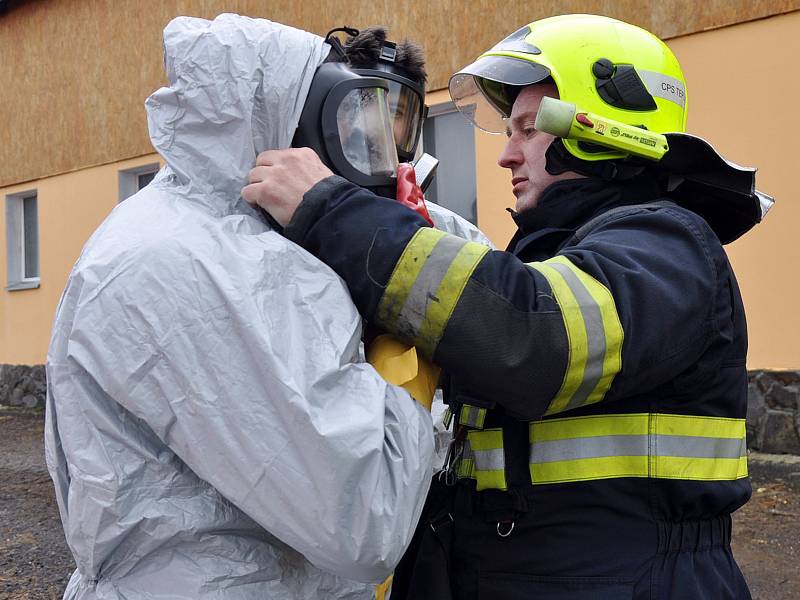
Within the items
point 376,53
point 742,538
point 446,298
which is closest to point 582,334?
point 446,298

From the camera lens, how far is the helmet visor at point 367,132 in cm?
189

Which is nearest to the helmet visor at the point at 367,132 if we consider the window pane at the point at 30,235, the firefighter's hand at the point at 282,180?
the firefighter's hand at the point at 282,180

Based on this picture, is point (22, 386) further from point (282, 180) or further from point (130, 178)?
point (282, 180)

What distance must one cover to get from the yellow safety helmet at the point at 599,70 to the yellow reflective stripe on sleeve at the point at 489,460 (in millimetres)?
681

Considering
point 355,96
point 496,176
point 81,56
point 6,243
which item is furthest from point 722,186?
point 6,243

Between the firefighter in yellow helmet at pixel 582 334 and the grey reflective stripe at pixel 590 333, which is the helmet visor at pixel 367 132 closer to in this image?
the firefighter in yellow helmet at pixel 582 334

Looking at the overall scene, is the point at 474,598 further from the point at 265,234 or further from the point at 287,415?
the point at 265,234

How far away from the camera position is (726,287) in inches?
71.7

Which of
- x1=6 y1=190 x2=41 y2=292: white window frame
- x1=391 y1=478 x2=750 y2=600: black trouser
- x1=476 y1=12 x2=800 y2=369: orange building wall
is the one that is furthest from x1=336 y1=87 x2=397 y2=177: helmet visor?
x1=6 y1=190 x2=41 y2=292: white window frame

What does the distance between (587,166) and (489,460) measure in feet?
A: 2.35

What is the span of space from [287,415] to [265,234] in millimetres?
378

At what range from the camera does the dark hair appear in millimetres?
2010

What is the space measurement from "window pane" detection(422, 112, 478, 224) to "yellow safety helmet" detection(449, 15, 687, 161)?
18.2 ft

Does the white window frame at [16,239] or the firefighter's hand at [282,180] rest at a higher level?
the firefighter's hand at [282,180]
